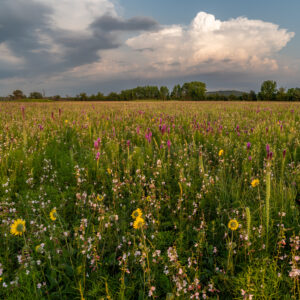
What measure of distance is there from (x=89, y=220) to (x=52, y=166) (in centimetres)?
194

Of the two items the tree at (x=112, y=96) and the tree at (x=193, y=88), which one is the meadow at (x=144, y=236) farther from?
the tree at (x=193, y=88)

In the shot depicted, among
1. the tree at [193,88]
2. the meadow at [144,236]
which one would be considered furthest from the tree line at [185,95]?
the meadow at [144,236]

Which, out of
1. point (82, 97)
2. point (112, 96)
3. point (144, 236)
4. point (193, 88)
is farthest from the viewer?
point (193, 88)

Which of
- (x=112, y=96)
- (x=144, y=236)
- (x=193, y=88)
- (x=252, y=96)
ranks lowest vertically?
(x=144, y=236)

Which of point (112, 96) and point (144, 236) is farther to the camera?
point (112, 96)

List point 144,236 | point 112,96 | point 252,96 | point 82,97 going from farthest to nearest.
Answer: point 112,96
point 82,97
point 252,96
point 144,236

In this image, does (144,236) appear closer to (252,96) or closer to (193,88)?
(252,96)

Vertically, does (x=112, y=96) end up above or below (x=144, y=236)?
above

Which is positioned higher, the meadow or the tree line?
the tree line

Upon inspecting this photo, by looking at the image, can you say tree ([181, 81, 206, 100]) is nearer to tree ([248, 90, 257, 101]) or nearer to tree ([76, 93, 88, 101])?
tree ([248, 90, 257, 101])

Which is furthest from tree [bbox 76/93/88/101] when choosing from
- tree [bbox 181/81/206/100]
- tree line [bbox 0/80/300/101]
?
tree [bbox 181/81/206/100]

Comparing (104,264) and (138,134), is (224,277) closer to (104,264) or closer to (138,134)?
(104,264)

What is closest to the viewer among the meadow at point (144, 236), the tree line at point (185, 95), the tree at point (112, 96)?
the meadow at point (144, 236)

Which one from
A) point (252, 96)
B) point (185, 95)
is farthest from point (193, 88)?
point (252, 96)
